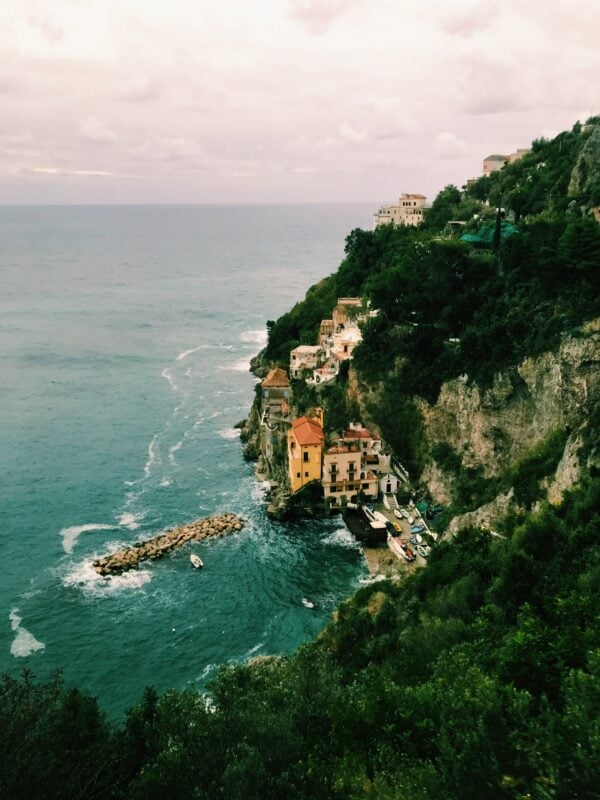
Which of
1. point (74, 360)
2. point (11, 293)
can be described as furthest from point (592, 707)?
point (11, 293)

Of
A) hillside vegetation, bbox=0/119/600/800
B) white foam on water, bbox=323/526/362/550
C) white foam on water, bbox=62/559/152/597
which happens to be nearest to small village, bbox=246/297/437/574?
white foam on water, bbox=323/526/362/550

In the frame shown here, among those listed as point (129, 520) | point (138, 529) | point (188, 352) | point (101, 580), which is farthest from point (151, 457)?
point (188, 352)

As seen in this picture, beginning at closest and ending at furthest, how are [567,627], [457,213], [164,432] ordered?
1. [567,627]
2. [164,432]
3. [457,213]

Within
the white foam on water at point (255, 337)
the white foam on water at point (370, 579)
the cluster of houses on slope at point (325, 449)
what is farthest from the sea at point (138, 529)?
the white foam on water at point (255, 337)

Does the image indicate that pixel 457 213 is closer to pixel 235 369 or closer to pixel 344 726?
pixel 235 369

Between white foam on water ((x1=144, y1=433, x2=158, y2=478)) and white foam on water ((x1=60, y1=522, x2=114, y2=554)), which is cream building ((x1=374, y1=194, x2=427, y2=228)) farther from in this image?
white foam on water ((x1=60, y1=522, x2=114, y2=554))

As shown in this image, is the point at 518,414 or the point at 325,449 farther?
the point at 325,449

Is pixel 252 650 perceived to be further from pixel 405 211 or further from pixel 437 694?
pixel 405 211
